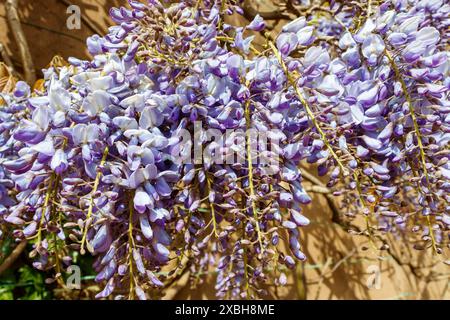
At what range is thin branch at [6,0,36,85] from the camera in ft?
3.86

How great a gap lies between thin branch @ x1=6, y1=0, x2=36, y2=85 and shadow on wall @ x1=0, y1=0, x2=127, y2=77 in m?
0.07

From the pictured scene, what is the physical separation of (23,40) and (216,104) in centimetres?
75

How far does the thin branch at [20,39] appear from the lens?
1.18m

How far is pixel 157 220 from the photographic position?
2.10ft

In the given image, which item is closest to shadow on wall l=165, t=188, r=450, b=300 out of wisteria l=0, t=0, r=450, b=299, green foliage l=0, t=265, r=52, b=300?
green foliage l=0, t=265, r=52, b=300

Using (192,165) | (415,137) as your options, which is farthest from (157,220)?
(415,137)

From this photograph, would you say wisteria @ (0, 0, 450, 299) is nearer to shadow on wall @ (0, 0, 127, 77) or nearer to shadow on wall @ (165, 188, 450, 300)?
shadow on wall @ (0, 0, 127, 77)

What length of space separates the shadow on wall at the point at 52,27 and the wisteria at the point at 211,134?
634mm

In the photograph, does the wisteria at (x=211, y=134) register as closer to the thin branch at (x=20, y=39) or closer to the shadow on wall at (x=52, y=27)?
the thin branch at (x=20, y=39)

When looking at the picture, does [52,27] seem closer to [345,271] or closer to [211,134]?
[211,134]

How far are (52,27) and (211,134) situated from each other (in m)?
0.86

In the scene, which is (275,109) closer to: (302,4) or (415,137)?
(415,137)

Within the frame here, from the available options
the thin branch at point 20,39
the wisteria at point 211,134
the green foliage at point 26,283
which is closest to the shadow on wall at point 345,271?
the green foliage at point 26,283
